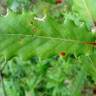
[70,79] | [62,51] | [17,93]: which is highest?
[62,51]

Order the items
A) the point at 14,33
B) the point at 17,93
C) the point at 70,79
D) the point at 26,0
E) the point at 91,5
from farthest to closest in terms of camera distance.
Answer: the point at 26,0 → the point at 17,93 → the point at 70,79 → the point at 91,5 → the point at 14,33

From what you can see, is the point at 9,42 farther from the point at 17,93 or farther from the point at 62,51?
the point at 17,93

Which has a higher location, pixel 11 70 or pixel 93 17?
pixel 93 17

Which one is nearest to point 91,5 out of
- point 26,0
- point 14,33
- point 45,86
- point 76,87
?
point 14,33

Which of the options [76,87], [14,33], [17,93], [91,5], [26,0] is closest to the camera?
[14,33]

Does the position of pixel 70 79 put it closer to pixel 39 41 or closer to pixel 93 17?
pixel 93 17

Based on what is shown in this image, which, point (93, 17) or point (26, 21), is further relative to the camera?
point (93, 17)

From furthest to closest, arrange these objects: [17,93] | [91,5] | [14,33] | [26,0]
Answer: [26,0] → [17,93] → [91,5] → [14,33]

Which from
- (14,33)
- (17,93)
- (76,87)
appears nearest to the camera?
(14,33)

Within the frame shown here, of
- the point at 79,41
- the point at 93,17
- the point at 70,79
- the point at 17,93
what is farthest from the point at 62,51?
the point at 17,93
